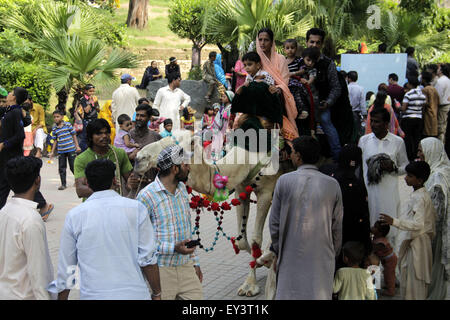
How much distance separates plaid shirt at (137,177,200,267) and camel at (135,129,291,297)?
3.34ft

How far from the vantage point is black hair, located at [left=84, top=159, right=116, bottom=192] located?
159 inches

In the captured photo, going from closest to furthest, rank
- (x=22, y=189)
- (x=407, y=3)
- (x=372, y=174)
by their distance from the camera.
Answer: (x=22, y=189), (x=372, y=174), (x=407, y=3)

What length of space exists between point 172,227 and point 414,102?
1005cm

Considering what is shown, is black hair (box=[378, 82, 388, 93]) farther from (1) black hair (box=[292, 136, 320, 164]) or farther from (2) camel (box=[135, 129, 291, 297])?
(1) black hair (box=[292, 136, 320, 164])

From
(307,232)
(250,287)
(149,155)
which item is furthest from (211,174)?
(307,232)

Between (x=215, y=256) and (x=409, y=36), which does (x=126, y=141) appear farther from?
(x=409, y=36)

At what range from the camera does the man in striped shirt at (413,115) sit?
1326 cm

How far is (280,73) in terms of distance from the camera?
6688mm

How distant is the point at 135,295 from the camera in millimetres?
3816

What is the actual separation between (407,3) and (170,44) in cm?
1758

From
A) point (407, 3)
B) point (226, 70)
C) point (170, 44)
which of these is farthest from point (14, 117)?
point (170, 44)

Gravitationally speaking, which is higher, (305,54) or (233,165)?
(305,54)
